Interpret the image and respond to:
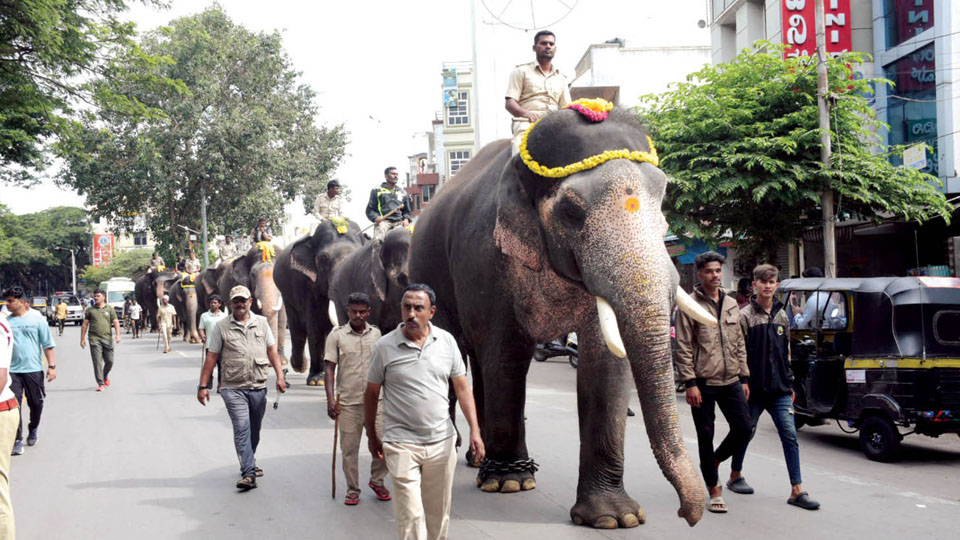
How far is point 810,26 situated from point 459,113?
132 ft

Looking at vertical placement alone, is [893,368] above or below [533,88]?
below

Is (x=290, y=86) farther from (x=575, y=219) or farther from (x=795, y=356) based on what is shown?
(x=575, y=219)

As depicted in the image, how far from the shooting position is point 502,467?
6.35 meters

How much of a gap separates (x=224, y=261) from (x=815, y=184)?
15.2 metres

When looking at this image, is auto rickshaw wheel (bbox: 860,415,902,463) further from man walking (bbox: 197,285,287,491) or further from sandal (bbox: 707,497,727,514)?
man walking (bbox: 197,285,287,491)

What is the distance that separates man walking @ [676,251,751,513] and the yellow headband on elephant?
1260mm

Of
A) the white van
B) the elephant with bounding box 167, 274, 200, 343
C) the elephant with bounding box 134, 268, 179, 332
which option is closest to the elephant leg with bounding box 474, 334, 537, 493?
the elephant with bounding box 167, 274, 200, 343

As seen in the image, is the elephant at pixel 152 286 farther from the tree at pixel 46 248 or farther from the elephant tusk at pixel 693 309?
the tree at pixel 46 248

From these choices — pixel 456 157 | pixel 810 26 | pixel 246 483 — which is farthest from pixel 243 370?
pixel 456 157

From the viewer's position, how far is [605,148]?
5.16 m

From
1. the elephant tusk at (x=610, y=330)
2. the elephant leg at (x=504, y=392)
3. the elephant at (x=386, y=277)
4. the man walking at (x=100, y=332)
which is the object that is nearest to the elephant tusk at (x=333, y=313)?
the elephant at (x=386, y=277)

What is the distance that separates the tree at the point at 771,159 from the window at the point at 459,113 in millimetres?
43609

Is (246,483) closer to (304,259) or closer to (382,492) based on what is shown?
(382,492)

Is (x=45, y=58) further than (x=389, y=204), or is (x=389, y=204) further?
(x=45, y=58)
